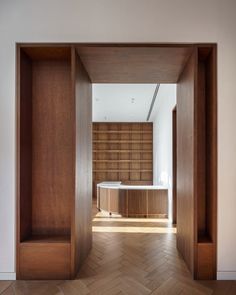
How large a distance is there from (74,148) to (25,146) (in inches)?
24.0

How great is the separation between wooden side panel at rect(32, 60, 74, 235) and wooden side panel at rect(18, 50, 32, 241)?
7cm

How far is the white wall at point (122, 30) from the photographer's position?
9.04 ft

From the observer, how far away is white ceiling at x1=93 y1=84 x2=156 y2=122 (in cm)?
674

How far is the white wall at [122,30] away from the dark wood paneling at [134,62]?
11 centimetres

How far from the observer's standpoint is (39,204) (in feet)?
10.0

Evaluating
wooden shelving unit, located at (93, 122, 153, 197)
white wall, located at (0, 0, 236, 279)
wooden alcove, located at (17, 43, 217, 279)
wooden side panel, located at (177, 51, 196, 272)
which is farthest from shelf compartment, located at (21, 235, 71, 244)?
wooden shelving unit, located at (93, 122, 153, 197)

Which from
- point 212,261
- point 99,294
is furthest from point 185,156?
point 99,294

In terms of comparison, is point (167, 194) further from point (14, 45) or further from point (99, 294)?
point (14, 45)

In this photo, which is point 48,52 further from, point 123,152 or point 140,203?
point 123,152

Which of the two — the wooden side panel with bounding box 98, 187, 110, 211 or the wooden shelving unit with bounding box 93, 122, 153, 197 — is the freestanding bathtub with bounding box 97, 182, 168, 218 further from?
the wooden shelving unit with bounding box 93, 122, 153, 197

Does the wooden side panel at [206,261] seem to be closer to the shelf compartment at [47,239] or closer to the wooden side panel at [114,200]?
the shelf compartment at [47,239]

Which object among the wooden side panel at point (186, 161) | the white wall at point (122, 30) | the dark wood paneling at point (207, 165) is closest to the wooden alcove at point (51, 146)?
the white wall at point (122, 30)

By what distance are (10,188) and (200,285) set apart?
7.66ft

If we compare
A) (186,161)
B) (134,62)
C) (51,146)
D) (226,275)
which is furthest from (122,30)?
(226,275)
